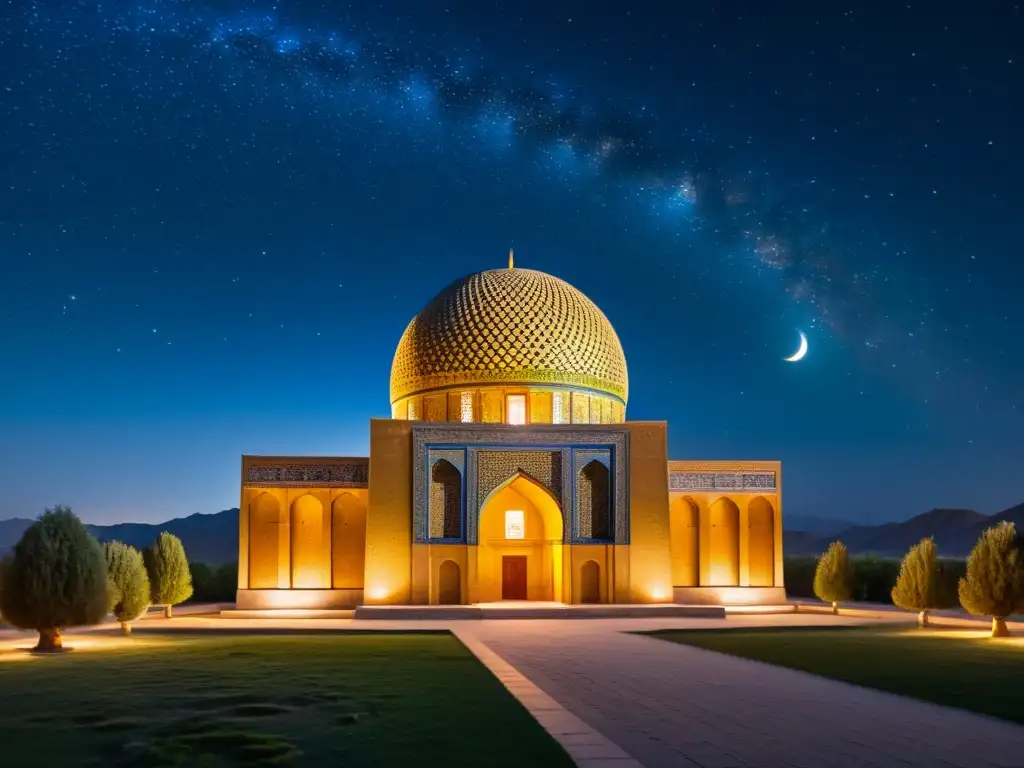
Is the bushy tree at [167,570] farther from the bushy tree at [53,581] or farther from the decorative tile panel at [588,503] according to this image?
the decorative tile panel at [588,503]

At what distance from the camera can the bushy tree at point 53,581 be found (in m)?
10.6

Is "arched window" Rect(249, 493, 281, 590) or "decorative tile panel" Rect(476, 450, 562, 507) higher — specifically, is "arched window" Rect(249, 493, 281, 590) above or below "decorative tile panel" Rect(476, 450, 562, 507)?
below

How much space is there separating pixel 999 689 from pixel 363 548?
1272 centimetres

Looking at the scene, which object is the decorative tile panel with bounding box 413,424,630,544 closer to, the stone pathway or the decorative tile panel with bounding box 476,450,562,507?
the decorative tile panel with bounding box 476,450,562,507

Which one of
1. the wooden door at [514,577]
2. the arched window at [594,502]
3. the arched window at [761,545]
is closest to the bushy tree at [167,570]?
the wooden door at [514,577]

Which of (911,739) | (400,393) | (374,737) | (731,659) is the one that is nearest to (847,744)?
(911,739)

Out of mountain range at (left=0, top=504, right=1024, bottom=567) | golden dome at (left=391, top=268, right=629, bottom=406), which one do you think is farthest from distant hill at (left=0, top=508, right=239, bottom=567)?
golden dome at (left=391, top=268, right=629, bottom=406)

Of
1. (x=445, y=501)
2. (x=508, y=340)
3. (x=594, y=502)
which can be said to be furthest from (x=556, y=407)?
(x=445, y=501)

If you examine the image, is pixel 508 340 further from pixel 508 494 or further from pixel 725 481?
pixel 725 481

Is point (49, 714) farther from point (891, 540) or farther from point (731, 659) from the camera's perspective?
point (891, 540)

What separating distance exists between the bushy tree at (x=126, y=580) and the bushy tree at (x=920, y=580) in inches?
386

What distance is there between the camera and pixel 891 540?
77125 mm

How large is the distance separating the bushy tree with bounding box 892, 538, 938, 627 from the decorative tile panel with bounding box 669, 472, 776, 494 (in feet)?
17.7

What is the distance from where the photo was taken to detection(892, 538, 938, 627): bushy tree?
14.0m
